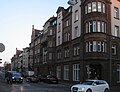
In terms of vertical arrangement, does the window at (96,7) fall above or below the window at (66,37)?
above

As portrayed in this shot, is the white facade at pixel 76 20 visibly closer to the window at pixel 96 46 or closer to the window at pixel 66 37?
the window at pixel 66 37

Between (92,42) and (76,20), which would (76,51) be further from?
(92,42)

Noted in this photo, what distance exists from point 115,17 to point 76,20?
705 cm

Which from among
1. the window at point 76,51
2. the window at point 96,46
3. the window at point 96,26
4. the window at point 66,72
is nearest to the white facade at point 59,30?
the window at point 66,72

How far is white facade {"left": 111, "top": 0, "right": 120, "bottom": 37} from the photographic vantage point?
46041 millimetres

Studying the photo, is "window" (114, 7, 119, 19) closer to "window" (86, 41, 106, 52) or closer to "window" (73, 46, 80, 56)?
"window" (86, 41, 106, 52)

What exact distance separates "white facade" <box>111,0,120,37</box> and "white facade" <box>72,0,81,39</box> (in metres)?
5.83

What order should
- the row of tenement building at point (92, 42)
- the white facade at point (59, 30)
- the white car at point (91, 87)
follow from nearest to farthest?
the white car at point (91, 87)
the row of tenement building at point (92, 42)
the white facade at point (59, 30)

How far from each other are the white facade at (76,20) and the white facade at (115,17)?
5.83m

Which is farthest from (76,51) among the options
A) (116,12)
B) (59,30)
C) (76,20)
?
(59,30)

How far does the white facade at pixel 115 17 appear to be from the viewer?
151 feet

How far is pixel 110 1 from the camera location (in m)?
46.2

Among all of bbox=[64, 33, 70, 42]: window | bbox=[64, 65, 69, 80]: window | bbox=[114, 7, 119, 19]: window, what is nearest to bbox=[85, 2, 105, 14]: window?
bbox=[114, 7, 119, 19]: window

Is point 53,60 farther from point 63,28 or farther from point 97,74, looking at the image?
point 97,74
